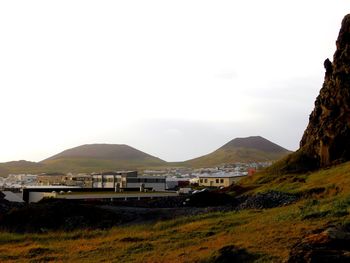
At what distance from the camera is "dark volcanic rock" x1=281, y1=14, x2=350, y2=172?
78.8 m

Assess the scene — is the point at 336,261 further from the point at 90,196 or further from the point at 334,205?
the point at 90,196

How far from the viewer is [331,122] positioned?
82.5 metres

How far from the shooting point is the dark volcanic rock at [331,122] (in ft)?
259

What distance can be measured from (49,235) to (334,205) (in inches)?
684

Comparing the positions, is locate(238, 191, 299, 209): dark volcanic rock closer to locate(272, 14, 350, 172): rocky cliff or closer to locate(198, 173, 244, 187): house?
locate(272, 14, 350, 172): rocky cliff

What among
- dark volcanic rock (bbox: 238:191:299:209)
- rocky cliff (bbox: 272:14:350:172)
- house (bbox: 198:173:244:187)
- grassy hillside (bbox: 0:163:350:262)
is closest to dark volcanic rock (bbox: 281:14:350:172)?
rocky cliff (bbox: 272:14:350:172)

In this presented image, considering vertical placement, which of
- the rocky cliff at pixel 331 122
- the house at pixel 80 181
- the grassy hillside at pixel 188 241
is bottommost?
the grassy hillside at pixel 188 241

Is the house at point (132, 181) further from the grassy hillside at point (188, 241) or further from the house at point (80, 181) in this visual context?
the grassy hillside at point (188, 241)

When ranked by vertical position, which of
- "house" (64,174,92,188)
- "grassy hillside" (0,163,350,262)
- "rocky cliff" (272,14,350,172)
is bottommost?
"grassy hillside" (0,163,350,262)

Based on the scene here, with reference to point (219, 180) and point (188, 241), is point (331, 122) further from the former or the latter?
point (188, 241)

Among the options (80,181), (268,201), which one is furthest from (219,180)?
(268,201)

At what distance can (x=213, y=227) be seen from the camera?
2748cm

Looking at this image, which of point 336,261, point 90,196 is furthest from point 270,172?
point 336,261

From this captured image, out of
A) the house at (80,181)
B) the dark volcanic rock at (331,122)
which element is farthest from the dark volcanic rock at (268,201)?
the house at (80,181)
